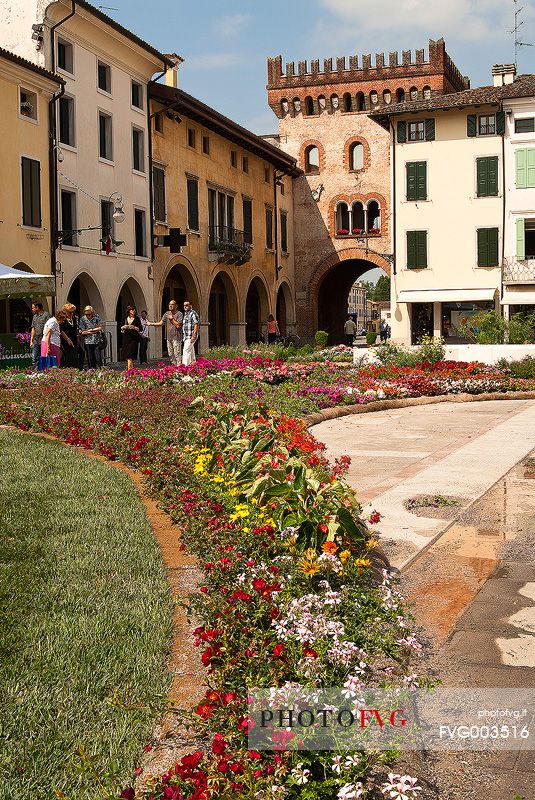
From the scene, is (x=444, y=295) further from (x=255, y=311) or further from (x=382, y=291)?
(x=382, y=291)

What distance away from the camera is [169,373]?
16.0 metres

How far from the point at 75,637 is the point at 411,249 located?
125 feet

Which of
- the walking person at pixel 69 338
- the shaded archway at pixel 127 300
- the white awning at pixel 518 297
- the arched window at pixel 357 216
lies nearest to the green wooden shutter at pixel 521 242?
the white awning at pixel 518 297

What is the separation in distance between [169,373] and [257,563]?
11.6 m

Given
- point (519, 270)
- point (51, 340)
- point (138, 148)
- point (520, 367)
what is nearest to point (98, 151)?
point (138, 148)

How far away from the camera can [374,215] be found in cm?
4672

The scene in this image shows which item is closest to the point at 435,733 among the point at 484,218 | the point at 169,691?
the point at 169,691

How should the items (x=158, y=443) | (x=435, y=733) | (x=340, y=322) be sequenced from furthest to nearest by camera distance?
(x=340, y=322)
(x=158, y=443)
(x=435, y=733)

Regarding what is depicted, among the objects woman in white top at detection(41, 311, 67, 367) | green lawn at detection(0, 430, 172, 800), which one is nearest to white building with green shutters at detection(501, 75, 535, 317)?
woman in white top at detection(41, 311, 67, 367)

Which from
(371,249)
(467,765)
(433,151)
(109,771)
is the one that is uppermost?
(433,151)

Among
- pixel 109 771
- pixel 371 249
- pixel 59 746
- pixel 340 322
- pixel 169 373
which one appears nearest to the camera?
pixel 109 771

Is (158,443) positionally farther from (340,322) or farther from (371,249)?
(340,322)

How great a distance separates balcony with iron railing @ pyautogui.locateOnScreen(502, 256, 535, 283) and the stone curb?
21283 mm

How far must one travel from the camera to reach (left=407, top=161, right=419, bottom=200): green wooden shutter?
131 ft
